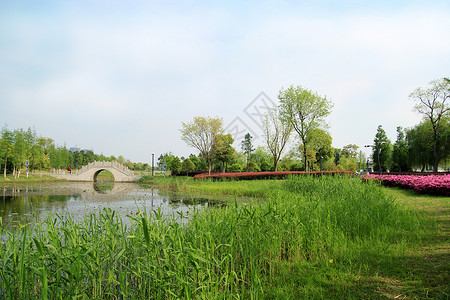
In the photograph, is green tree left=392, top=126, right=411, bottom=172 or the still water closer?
the still water

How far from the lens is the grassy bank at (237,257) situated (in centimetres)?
223

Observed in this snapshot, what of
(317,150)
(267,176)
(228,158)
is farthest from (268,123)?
(317,150)

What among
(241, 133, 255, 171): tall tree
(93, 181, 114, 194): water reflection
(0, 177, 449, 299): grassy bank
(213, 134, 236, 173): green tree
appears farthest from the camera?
(241, 133, 255, 171): tall tree

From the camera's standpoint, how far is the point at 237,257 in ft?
11.0

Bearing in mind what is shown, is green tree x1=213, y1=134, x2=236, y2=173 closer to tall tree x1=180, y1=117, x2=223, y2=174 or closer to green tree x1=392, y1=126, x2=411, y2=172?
tall tree x1=180, y1=117, x2=223, y2=174

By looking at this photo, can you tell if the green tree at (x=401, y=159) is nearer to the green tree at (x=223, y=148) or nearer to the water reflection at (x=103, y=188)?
the green tree at (x=223, y=148)

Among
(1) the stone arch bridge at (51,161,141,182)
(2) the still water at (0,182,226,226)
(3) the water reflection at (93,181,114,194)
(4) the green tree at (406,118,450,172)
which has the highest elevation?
(4) the green tree at (406,118,450,172)

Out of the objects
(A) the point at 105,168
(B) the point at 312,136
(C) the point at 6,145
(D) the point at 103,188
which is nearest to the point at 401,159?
(B) the point at 312,136

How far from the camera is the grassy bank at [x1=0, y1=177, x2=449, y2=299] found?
2.23m

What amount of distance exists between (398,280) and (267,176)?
15210mm

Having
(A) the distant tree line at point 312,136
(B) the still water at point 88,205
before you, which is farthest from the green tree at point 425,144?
(B) the still water at point 88,205

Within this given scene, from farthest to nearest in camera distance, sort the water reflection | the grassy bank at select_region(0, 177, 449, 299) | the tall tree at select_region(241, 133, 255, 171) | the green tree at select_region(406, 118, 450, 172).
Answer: the tall tree at select_region(241, 133, 255, 171) < the green tree at select_region(406, 118, 450, 172) < the water reflection < the grassy bank at select_region(0, 177, 449, 299)

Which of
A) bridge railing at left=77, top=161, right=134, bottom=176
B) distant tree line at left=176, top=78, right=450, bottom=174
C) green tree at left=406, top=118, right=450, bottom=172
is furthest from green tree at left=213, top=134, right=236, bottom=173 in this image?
green tree at left=406, top=118, right=450, bottom=172

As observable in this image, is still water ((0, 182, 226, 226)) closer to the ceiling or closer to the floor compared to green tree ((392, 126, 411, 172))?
closer to the floor
